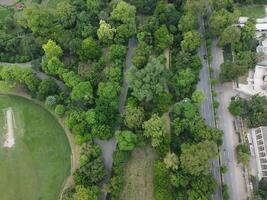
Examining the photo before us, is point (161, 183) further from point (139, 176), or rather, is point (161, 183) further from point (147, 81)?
point (147, 81)

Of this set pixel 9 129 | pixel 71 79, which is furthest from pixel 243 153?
pixel 9 129

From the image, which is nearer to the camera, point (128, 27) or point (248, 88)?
point (248, 88)

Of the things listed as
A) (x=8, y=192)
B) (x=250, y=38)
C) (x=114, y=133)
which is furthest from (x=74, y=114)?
(x=250, y=38)

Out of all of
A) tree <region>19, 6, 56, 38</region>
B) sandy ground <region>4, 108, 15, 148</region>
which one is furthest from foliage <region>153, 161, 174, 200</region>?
tree <region>19, 6, 56, 38</region>

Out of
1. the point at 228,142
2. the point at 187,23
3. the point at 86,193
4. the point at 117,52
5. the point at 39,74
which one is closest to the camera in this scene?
the point at 86,193

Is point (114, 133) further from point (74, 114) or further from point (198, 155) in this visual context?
point (198, 155)

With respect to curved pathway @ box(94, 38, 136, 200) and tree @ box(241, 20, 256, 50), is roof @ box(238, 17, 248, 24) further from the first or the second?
curved pathway @ box(94, 38, 136, 200)
